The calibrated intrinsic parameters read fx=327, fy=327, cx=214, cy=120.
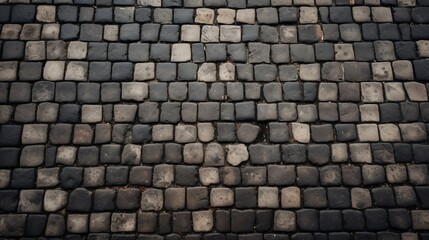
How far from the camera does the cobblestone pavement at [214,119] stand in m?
3.38

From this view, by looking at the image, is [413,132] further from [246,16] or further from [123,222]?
[123,222]

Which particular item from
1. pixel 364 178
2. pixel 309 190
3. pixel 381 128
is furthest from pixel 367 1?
pixel 309 190

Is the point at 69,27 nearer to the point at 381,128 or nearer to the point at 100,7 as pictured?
the point at 100,7

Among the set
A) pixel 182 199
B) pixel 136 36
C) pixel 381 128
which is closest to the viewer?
pixel 182 199

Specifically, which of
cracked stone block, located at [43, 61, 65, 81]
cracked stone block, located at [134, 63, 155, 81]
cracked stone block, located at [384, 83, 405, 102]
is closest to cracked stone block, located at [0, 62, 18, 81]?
cracked stone block, located at [43, 61, 65, 81]

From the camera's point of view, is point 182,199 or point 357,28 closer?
point 182,199

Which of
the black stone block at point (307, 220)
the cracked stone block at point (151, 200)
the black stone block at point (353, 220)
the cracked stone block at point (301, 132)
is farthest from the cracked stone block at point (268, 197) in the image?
the cracked stone block at point (151, 200)

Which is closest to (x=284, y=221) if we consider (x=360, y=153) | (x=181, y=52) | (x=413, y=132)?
(x=360, y=153)

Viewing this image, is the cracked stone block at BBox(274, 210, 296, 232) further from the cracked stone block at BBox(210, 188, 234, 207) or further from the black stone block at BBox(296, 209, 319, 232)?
the cracked stone block at BBox(210, 188, 234, 207)

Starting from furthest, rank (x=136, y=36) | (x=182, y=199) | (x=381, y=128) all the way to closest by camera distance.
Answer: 1. (x=136, y=36)
2. (x=381, y=128)
3. (x=182, y=199)

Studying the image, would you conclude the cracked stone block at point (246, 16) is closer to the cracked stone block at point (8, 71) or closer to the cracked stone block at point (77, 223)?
the cracked stone block at point (8, 71)

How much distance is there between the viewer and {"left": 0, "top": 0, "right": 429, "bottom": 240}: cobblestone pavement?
338 centimetres

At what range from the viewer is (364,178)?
11.5 ft

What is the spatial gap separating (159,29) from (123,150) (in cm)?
149
